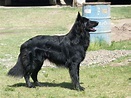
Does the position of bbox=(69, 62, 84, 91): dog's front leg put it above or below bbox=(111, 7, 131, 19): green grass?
above

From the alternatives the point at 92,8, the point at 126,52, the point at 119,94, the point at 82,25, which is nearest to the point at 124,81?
the point at 119,94

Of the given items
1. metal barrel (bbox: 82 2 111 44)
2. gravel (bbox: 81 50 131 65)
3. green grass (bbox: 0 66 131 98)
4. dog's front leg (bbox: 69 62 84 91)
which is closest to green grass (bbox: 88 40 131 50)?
metal barrel (bbox: 82 2 111 44)

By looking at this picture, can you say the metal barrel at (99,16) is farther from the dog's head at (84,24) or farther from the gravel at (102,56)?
the dog's head at (84,24)

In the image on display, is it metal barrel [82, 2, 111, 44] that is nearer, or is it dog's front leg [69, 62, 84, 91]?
dog's front leg [69, 62, 84, 91]

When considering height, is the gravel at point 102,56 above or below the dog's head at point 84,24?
below

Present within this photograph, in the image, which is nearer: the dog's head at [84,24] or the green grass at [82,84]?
the green grass at [82,84]

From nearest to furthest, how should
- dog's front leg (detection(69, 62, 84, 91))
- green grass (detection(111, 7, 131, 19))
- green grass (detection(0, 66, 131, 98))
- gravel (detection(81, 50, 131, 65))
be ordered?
green grass (detection(0, 66, 131, 98))
dog's front leg (detection(69, 62, 84, 91))
gravel (detection(81, 50, 131, 65))
green grass (detection(111, 7, 131, 19))

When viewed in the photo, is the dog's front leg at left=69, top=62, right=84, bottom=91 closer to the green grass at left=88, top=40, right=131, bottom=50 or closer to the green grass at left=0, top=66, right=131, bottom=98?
the green grass at left=0, top=66, right=131, bottom=98

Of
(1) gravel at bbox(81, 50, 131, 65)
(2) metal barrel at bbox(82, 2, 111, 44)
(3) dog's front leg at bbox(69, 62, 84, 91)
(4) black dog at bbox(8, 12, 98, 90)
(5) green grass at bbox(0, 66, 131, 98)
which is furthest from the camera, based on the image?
(2) metal barrel at bbox(82, 2, 111, 44)

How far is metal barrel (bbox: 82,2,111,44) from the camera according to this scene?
1316cm

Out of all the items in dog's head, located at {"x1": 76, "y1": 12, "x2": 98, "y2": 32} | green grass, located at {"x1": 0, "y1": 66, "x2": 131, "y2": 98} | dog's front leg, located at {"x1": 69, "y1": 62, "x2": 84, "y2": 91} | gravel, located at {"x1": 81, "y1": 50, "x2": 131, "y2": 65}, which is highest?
dog's head, located at {"x1": 76, "y1": 12, "x2": 98, "y2": 32}

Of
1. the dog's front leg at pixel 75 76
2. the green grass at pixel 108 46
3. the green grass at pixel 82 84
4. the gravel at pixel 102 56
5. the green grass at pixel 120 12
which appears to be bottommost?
the green grass at pixel 120 12

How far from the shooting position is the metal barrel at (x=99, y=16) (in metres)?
13.2

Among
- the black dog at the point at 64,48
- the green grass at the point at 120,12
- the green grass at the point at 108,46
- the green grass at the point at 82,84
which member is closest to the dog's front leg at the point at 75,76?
the black dog at the point at 64,48
